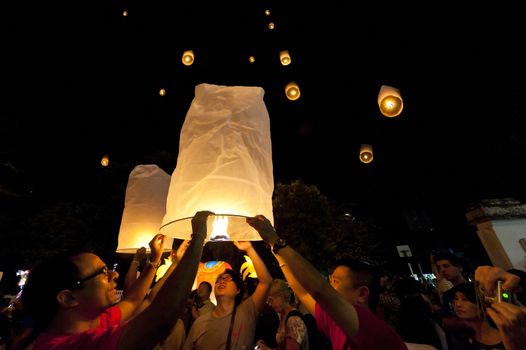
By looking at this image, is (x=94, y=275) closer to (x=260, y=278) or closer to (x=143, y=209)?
(x=143, y=209)

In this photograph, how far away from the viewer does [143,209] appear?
2.79 meters

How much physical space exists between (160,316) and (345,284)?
174 cm

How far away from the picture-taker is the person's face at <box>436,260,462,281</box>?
389 centimetres

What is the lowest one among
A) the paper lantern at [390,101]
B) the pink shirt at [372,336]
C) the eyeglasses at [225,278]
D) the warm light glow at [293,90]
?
the pink shirt at [372,336]

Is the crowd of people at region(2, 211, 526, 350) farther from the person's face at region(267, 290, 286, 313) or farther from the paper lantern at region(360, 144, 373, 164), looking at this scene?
the paper lantern at region(360, 144, 373, 164)

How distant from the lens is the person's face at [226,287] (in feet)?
10.8

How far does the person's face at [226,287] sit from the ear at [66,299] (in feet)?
6.29

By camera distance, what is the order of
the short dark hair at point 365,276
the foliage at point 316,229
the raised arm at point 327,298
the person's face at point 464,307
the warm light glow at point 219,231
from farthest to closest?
1. the foliage at point 316,229
2. the person's face at point 464,307
3. the short dark hair at point 365,276
4. the warm light glow at point 219,231
5. the raised arm at point 327,298

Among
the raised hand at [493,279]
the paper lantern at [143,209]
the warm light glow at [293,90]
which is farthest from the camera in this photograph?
the warm light glow at [293,90]

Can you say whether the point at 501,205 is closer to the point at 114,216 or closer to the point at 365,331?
the point at 365,331

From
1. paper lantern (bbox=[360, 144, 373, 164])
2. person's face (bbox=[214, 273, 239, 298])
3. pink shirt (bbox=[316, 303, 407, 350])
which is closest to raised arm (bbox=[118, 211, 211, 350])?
pink shirt (bbox=[316, 303, 407, 350])

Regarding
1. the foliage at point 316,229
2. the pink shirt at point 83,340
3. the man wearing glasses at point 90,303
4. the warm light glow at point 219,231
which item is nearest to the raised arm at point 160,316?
the man wearing glasses at point 90,303

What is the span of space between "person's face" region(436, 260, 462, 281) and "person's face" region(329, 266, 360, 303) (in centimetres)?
270

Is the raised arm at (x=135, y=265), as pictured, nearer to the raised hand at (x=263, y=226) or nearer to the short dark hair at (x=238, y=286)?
the short dark hair at (x=238, y=286)
